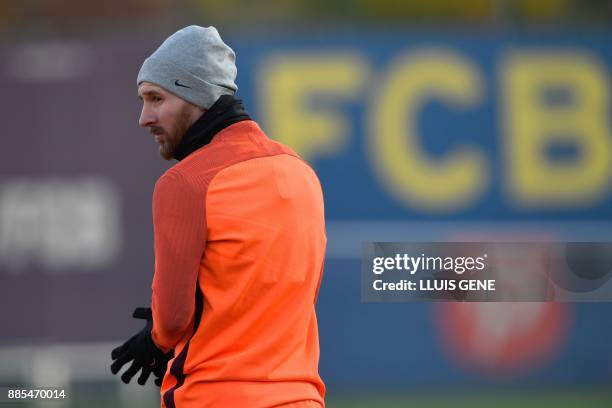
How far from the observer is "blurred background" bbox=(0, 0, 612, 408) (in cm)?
639

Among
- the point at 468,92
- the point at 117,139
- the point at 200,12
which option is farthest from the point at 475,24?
the point at 117,139

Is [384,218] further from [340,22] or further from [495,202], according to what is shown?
[340,22]

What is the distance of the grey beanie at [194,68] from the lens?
2180 millimetres

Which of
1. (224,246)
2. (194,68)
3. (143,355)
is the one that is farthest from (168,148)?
(143,355)

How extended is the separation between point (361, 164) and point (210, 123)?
4.51m

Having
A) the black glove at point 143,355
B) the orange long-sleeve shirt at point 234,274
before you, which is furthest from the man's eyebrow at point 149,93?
the black glove at point 143,355

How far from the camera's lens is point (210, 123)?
218 cm

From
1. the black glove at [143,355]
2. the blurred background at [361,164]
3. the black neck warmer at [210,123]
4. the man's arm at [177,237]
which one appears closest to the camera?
the man's arm at [177,237]

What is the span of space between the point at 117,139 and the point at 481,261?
2.92 m

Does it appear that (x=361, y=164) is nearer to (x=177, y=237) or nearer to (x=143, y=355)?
(x=143, y=355)

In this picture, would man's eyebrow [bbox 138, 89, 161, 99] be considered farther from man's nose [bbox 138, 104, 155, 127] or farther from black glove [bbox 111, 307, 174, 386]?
black glove [bbox 111, 307, 174, 386]

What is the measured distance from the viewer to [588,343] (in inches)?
259

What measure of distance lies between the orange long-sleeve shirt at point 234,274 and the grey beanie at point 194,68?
0.30 feet

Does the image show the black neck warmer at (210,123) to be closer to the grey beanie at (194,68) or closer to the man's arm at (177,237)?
the grey beanie at (194,68)
